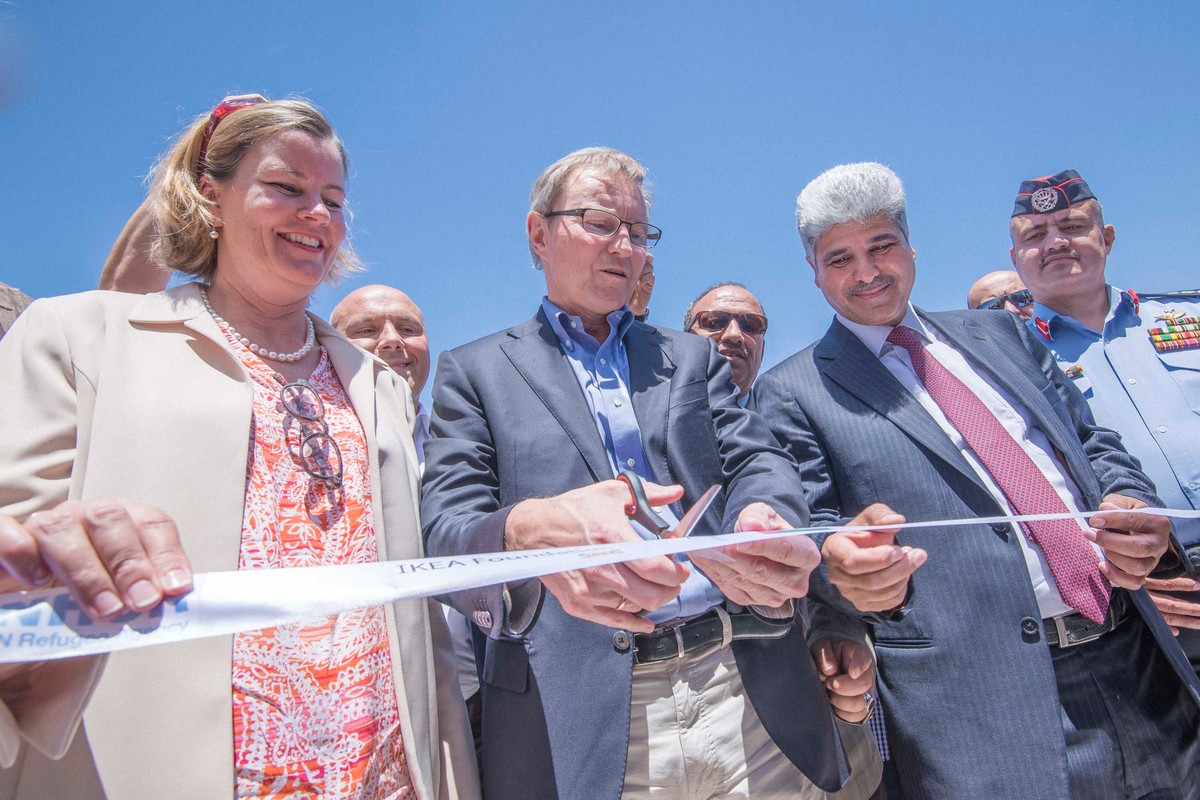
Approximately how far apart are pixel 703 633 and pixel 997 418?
1.52 metres

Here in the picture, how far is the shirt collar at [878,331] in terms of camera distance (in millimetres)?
3154

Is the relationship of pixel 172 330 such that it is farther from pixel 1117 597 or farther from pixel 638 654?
pixel 1117 597

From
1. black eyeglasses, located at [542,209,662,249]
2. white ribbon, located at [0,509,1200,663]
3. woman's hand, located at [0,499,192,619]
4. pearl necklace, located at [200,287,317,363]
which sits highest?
black eyeglasses, located at [542,209,662,249]

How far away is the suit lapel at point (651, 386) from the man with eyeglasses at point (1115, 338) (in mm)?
2018

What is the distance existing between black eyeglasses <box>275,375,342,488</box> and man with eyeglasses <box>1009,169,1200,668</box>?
2.94 meters

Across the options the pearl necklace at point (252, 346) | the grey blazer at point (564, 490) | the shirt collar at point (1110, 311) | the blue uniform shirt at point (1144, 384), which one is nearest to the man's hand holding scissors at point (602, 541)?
the grey blazer at point (564, 490)

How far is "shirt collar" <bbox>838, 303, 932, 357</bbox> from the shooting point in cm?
315

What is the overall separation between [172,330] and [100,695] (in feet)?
2.97

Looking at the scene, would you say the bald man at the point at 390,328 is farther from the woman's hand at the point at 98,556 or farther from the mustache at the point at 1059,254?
the mustache at the point at 1059,254

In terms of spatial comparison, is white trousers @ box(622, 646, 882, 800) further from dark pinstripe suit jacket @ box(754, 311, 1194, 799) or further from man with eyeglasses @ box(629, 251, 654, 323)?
man with eyeglasses @ box(629, 251, 654, 323)

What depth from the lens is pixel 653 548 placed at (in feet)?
4.69

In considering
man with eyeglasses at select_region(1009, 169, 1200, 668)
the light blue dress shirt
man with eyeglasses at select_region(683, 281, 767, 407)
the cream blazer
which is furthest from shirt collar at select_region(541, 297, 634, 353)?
man with eyeglasses at select_region(683, 281, 767, 407)

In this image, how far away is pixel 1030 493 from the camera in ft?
8.75

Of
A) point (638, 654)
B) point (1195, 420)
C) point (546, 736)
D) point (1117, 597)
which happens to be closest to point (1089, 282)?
point (1195, 420)
